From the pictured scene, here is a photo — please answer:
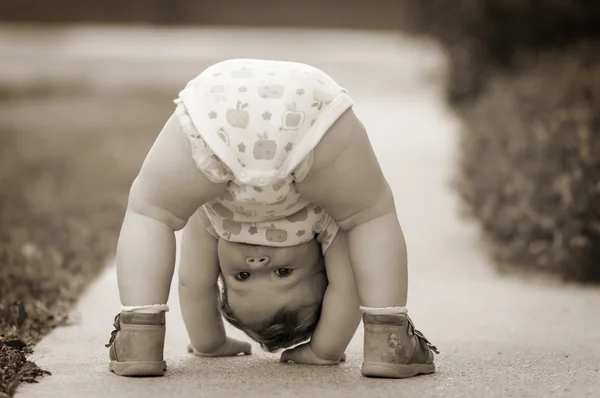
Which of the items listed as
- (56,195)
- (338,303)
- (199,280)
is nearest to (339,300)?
(338,303)

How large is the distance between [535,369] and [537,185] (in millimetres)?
2073

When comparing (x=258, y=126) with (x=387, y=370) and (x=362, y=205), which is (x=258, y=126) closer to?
(x=362, y=205)

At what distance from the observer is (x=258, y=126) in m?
2.66

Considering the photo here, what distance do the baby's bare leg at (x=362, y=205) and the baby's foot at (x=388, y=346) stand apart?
4 centimetres

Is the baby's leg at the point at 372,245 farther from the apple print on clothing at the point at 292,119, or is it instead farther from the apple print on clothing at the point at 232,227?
the apple print on clothing at the point at 232,227

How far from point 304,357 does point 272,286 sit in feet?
0.81

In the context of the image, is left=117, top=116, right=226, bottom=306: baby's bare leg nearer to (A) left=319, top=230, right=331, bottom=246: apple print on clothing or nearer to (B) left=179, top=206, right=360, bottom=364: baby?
(B) left=179, top=206, right=360, bottom=364: baby

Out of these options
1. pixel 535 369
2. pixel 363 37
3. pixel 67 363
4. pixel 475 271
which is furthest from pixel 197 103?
pixel 363 37

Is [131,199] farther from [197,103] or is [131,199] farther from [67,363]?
[67,363]

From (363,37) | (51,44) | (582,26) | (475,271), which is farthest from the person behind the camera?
(363,37)

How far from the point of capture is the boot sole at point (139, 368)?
2744 millimetres

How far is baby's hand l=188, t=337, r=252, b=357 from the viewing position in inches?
123

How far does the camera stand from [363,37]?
21.9 meters

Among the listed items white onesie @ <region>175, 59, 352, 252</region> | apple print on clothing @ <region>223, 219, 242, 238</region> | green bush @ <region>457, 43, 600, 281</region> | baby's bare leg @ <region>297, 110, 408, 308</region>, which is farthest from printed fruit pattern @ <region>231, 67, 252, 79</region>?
green bush @ <region>457, 43, 600, 281</region>
